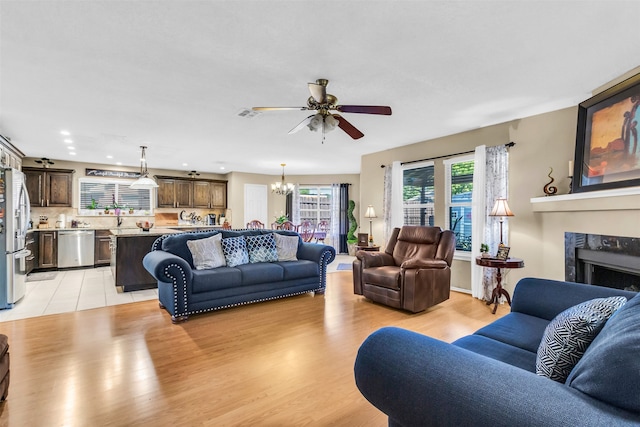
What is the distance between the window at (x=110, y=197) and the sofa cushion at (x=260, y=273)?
548 centimetres

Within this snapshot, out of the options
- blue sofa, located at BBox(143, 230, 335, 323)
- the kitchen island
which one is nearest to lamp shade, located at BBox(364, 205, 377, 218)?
blue sofa, located at BBox(143, 230, 335, 323)

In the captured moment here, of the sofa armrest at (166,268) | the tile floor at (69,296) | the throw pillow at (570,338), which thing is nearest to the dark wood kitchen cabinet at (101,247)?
the tile floor at (69,296)

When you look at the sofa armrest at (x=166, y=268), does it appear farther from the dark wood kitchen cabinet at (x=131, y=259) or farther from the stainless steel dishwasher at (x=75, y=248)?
the stainless steel dishwasher at (x=75, y=248)

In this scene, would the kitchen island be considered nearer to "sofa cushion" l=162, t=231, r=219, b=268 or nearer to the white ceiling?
"sofa cushion" l=162, t=231, r=219, b=268

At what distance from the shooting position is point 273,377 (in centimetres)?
237

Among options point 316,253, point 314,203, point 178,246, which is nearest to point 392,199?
point 316,253

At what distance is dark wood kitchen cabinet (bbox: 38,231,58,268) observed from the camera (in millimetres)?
6504

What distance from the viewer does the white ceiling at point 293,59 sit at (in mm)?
2010

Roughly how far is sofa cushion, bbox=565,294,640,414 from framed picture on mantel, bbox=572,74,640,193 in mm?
2511

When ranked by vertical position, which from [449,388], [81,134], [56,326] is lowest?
[56,326]

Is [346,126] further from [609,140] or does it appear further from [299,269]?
[609,140]

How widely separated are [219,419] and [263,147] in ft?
15.8

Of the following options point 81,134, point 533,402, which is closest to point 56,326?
point 81,134

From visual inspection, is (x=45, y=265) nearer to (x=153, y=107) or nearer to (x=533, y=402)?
(x=153, y=107)
